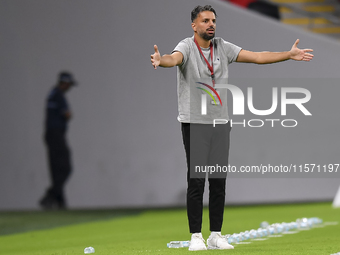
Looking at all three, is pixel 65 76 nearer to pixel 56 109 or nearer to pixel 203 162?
pixel 56 109

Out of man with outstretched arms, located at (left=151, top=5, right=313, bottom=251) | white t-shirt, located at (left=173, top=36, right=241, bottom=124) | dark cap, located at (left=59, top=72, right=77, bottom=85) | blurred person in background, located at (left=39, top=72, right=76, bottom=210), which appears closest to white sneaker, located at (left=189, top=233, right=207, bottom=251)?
man with outstretched arms, located at (left=151, top=5, right=313, bottom=251)

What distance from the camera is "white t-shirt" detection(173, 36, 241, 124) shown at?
139 inches

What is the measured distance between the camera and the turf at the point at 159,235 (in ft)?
13.0

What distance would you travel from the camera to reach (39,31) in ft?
26.5

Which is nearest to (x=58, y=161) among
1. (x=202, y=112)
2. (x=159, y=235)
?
(x=159, y=235)

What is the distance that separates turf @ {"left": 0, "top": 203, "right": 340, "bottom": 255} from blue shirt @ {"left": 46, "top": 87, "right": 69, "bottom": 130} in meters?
1.20

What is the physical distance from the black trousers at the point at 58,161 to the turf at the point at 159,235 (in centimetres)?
33

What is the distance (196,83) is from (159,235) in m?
2.25

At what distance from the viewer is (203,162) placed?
358 cm

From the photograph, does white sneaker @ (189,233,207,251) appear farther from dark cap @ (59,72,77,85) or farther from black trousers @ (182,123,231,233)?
dark cap @ (59,72,77,85)

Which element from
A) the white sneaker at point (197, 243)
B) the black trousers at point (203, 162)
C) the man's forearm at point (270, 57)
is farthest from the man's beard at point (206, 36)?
the white sneaker at point (197, 243)

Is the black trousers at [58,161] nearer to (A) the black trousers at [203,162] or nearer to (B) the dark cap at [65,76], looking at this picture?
(B) the dark cap at [65,76]

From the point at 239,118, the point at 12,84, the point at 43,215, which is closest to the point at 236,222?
the point at 239,118

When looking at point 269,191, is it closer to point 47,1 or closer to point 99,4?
point 99,4
